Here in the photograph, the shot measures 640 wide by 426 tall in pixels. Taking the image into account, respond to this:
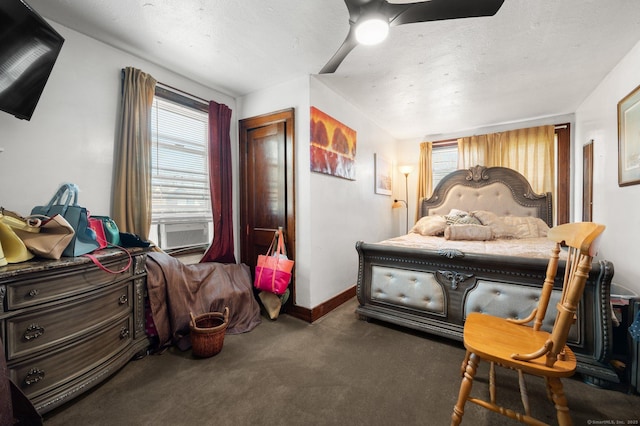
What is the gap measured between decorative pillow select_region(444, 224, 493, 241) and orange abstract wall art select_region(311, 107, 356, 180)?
139 centimetres

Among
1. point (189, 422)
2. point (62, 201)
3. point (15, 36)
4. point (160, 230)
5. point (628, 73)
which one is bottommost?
point (189, 422)

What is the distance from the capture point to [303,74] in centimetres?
258

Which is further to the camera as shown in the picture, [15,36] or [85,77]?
[85,77]

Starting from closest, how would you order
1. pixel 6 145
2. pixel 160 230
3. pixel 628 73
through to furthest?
A: pixel 6 145 < pixel 628 73 < pixel 160 230

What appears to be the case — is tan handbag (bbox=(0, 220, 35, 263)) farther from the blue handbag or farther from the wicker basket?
the wicker basket

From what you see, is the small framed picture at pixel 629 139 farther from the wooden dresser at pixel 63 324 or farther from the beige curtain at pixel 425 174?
the wooden dresser at pixel 63 324

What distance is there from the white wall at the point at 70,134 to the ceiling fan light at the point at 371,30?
2.04 meters

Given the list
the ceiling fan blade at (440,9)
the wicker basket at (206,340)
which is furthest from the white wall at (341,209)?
the ceiling fan blade at (440,9)

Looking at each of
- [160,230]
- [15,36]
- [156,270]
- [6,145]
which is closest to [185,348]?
[156,270]

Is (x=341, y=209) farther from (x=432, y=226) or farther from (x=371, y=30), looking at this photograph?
(x=371, y=30)

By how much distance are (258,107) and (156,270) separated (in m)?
2.00

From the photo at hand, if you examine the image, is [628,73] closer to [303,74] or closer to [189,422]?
[303,74]

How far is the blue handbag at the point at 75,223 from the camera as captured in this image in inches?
60.3

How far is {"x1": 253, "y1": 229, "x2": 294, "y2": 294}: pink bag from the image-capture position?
2.52m
